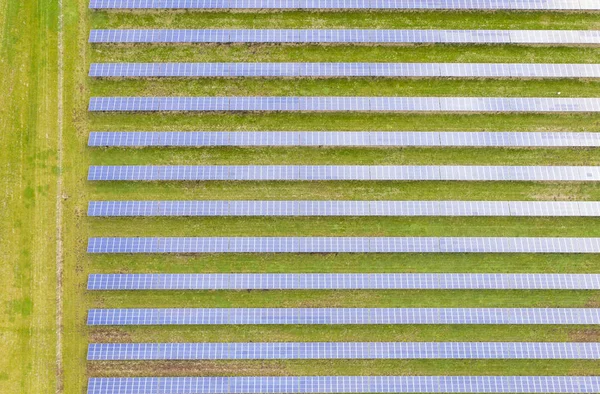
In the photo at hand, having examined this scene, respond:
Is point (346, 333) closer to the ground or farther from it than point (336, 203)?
closer to the ground

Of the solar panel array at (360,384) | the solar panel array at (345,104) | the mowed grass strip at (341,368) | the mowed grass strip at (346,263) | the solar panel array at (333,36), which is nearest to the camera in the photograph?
the solar panel array at (360,384)

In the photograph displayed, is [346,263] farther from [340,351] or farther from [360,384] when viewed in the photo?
[360,384]

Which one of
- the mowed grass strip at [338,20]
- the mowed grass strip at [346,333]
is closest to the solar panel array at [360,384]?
the mowed grass strip at [346,333]

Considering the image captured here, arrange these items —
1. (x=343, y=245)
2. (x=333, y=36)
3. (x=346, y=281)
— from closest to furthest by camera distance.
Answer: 1. (x=346, y=281)
2. (x=343, y=245)
3. (x=333, y=36)

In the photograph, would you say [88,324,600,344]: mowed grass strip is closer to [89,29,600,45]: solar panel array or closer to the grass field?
the grass field

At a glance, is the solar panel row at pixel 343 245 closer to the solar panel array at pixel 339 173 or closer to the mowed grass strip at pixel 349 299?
the mowed grass strip at pixel 349 299

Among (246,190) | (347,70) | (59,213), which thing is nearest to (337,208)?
(246,190)

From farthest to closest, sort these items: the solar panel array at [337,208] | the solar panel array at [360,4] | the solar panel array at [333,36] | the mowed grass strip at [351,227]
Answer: the solar panel array at [360,4] → the solar panel array at [333,36] → the mowed grass strip at [351,227] → the solar panel array at [337,208]
